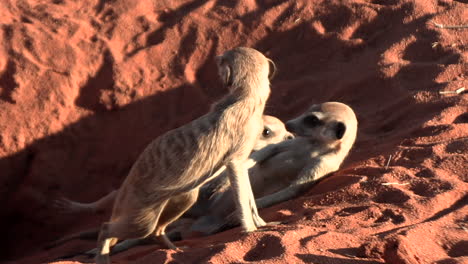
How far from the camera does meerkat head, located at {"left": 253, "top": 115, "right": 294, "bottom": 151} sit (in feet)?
22.6

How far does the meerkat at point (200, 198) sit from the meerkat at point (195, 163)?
1050mm

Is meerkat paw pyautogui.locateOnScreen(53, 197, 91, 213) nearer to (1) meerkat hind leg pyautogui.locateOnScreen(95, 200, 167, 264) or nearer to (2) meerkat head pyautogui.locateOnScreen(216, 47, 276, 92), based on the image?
(1) meerkat hind leg pyautogui.locateOnScreen(95, 200, 167, 264)

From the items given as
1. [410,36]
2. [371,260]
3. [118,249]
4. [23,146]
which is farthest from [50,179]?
[371,260]

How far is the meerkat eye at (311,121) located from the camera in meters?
6.11

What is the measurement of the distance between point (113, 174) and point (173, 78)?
1.23 meters

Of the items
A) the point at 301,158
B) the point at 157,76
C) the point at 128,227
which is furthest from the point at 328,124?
the point at 157,76

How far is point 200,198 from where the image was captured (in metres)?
6.25

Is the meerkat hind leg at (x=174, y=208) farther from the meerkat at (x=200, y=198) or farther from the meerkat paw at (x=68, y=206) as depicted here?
the meerkat paw at (x=68, y=206)

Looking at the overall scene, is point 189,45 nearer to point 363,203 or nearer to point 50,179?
point 50,179

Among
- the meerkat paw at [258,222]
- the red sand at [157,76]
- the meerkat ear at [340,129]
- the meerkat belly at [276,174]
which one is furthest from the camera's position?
the red sand at [157,76]

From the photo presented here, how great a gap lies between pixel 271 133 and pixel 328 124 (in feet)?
3.28

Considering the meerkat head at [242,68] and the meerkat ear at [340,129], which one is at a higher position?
the meerkat head at [242,68]

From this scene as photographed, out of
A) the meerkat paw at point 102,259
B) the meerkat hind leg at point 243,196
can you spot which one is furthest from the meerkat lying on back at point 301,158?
the meerkat paw at point 102,259

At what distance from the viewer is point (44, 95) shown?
775 centimetres
